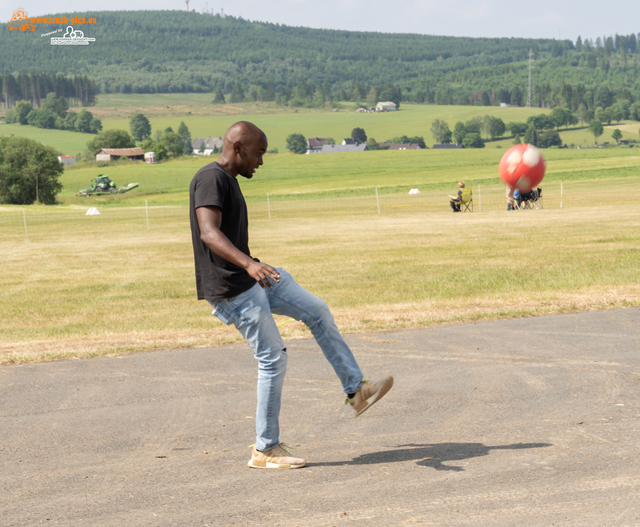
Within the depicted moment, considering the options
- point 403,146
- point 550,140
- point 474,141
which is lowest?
point 550,140

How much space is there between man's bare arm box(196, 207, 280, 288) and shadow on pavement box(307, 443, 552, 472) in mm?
1300

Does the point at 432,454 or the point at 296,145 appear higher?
the point at 296,145

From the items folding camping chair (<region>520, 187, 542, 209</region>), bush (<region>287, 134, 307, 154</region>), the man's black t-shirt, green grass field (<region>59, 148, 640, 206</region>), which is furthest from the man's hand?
bush (<region>287, 134, 307, 154</region>)

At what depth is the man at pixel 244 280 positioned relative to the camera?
14.3 feet

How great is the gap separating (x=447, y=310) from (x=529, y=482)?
6.48 meters

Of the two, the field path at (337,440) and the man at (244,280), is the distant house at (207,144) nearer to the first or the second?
the field path at (337,440)

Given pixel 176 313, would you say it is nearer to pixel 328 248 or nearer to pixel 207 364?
pixel 207 364

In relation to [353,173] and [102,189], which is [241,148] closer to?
[102,189]

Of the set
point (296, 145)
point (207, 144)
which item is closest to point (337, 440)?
point (296, 145)

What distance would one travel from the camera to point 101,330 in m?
10.4

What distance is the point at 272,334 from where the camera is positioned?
462 cm

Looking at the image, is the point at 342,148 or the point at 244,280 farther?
the point at 342,148

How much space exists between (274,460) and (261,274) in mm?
1227

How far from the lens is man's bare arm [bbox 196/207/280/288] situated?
4264 mm
